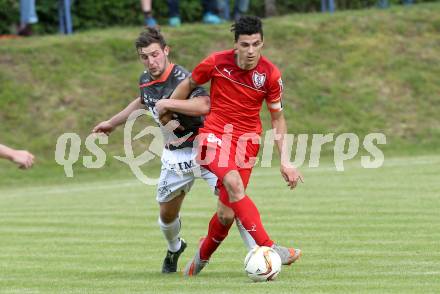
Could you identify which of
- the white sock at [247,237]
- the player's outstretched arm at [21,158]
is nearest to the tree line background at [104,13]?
the white sock at [247,237]

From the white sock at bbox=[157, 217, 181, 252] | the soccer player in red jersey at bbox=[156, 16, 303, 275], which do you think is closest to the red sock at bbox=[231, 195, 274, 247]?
the soccer player in red jersey at bbox=[156, 16, 303, 275]

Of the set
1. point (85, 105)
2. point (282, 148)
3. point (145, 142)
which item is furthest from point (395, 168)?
point (282, 148)

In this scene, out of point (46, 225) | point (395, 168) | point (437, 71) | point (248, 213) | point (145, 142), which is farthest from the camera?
point (437, 71)

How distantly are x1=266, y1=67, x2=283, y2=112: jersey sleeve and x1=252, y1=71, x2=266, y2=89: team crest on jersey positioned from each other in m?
0.06

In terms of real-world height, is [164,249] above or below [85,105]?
above

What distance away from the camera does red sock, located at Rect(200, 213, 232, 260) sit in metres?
9.64

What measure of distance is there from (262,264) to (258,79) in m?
1.48

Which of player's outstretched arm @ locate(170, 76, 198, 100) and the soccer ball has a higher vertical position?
player's outstretched arm @ locate(170, 76, 198, 100)

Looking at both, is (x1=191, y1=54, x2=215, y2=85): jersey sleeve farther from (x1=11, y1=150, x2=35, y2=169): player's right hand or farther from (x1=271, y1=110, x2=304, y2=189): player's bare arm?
(x1=11, y1=150, x2=35, y2=169): player's right hand

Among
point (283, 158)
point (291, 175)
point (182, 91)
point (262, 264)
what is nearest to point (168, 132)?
point (182, 91)

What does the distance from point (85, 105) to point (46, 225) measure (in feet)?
30.4

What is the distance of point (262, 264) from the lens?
29.3ft

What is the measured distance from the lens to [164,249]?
38.3 feet

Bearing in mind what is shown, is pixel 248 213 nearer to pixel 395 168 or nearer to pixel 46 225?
pixel 46 225
